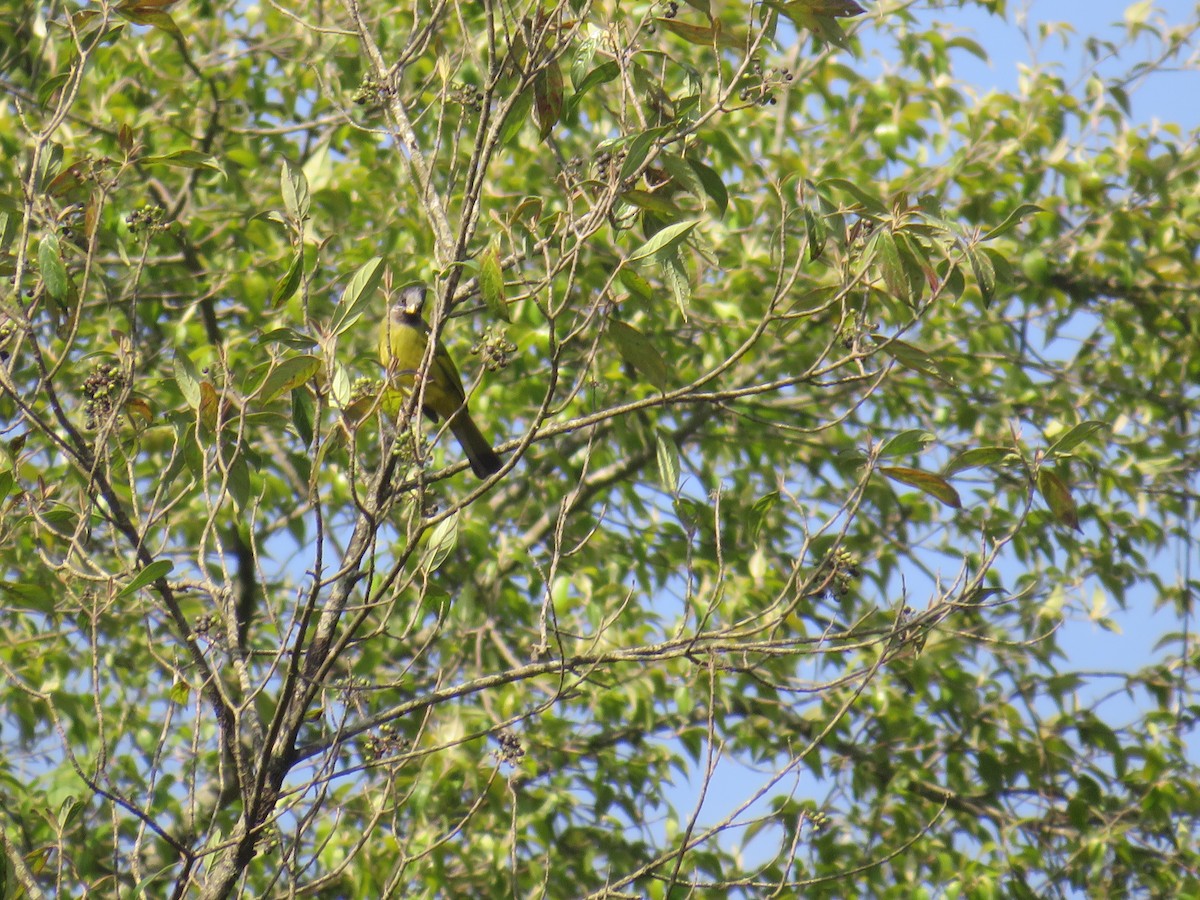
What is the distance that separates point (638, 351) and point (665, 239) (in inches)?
12.1

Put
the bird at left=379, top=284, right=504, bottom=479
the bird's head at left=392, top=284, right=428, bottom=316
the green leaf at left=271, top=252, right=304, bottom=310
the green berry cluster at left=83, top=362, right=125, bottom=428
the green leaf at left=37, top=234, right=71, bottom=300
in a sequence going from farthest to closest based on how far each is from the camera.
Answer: the bird's head at left=392, top=284, right=428, bottom=316 → the bird at left=379, top=284, right=504, bottom=479 → the green berry cluster at left=83, top=362, right=125, bottom=428 → the green leaf at left=37, top=234, right=71, bottom=300 → the green leaf at left=271, top=252, right=304, bottom=310

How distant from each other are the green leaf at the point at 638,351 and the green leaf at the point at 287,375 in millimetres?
481

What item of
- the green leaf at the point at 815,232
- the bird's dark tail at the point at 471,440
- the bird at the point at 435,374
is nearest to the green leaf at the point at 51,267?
the green leaf at the point at 815,232

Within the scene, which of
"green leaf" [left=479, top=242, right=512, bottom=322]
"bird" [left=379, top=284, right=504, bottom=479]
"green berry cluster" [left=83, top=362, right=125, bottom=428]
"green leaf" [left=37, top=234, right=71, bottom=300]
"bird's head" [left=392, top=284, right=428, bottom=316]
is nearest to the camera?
"green leaf" [left=479, top=242, right=512, bottom=322]

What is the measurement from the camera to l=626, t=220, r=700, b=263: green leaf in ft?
6.54

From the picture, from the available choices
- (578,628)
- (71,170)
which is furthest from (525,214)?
Result: (578,628)

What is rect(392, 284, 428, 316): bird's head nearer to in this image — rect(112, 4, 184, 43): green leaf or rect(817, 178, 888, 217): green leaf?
rect(112, 4, 184, 43): green leaf

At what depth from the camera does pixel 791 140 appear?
20.9ft

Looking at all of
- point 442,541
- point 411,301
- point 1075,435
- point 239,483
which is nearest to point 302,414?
point 239,483

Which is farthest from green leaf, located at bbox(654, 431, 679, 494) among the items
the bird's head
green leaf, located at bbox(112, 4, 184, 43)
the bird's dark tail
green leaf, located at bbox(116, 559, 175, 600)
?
the bird's head

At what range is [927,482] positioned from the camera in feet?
7.48

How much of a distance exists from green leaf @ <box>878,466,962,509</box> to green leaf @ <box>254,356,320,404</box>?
2.98 ft

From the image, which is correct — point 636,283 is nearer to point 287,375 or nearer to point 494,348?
point 494,348

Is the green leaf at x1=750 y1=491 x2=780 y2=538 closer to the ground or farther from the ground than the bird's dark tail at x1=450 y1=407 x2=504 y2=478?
closer to the ground
